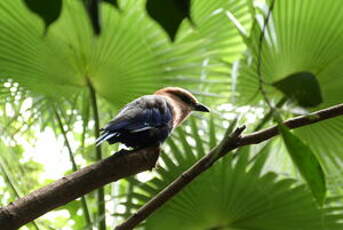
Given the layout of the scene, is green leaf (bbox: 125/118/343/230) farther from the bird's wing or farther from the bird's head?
the bird's head

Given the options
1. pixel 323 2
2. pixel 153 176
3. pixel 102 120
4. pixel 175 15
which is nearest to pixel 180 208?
pixel 153 176

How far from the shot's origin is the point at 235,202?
1.49 m

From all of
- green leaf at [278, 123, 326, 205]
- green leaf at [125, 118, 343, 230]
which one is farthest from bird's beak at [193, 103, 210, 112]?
green leaf at [278, 123, 326, 205]

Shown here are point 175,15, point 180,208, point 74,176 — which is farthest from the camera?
point 180,208

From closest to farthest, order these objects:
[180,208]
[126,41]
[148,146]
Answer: [148,146] < [180,208] < [126,41]

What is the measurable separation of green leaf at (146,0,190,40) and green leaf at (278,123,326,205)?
0.99 ft

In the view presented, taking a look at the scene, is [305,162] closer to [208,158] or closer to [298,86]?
[298,86]

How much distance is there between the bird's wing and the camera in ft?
4.70

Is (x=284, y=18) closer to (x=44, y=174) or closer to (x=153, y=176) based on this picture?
(x=153, y=176)

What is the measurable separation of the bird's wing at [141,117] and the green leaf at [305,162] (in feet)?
2.61

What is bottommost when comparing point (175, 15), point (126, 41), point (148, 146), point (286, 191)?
point (286, 191)

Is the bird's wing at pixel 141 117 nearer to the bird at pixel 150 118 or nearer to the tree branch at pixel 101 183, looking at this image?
the bird at pixel 150 118

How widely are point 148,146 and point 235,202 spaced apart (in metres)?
0.29

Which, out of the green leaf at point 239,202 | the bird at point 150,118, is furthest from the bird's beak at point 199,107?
the green leaf at point 239,202
